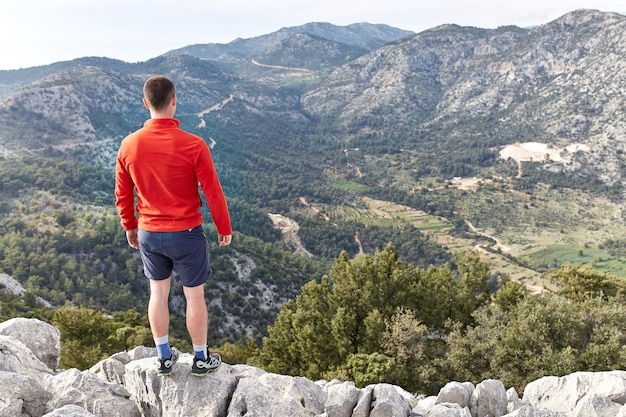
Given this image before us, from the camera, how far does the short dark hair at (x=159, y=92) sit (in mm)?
6586

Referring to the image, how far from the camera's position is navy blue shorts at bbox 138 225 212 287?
682 centimetres

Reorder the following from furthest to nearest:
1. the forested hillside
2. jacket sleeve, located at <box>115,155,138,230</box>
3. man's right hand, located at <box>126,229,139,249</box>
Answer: the forested hillside, man's right hand, located at <box>126,229,139,249</box>, jacket sleeve, located at <box>115,155,138,230</box>

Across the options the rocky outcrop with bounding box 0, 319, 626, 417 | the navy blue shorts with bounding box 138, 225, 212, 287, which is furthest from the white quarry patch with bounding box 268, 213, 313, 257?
the navy blue shorts with bounding box 138, 225, 212, 287

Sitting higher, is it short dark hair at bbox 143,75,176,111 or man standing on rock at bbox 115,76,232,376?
short dark hair at bbox 143,75,176,111

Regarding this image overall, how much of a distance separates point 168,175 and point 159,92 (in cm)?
139

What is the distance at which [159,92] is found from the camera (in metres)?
6.62

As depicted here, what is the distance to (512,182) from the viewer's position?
183625 mm

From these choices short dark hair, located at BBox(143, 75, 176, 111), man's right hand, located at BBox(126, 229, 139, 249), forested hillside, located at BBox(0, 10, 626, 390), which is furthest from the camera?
forested hillside, located at BBox(0, 10, 626, 390)

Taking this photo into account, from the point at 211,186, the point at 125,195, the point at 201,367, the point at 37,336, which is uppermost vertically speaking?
the point at 211,186

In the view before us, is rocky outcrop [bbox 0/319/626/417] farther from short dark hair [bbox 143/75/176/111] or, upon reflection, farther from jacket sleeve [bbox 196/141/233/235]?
short dark hair [bbox 143/75/176/111]

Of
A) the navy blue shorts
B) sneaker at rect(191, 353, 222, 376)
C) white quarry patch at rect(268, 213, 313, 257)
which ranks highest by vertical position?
the navy blue shorts

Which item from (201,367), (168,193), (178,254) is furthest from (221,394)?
(168,193)

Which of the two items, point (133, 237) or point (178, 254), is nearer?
point (178, 254)

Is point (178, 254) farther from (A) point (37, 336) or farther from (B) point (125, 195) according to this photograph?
(A) point (37, 336)
